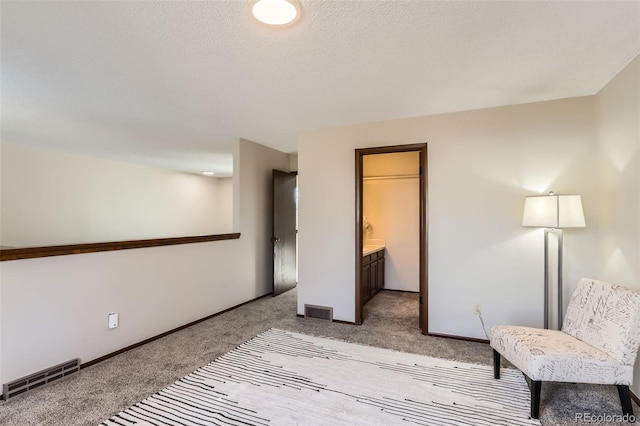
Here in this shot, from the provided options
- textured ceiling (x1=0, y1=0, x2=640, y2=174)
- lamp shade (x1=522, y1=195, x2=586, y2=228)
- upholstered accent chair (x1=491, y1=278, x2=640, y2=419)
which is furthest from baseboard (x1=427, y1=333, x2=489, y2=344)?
textured ceiling (x1=0, y1=0, x2=640, y2=174)

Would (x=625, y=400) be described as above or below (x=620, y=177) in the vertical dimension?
below

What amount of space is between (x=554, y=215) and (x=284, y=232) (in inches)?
145

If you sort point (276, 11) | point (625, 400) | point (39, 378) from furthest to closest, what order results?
point (39, 378) < point (625, 400) < point (276, 11)

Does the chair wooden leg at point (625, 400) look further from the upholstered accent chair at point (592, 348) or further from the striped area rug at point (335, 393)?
the striped area rug at point (335, 393)

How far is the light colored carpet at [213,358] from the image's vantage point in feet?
6.33

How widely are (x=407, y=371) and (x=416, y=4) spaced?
2.56m

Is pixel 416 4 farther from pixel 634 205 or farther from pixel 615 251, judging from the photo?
pixel 615 251

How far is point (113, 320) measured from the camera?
2.74 metres

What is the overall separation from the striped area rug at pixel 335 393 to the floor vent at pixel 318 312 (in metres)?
0.91

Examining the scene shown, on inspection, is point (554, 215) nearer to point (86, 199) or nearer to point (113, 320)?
point (113, 320)

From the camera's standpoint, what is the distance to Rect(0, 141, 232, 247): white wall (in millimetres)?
4523

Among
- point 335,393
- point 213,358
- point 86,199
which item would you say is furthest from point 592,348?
point 86,199

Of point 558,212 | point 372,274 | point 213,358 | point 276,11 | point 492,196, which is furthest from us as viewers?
point 372,274

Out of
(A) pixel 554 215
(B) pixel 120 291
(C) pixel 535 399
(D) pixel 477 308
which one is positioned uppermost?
(A) pixel 554 215
